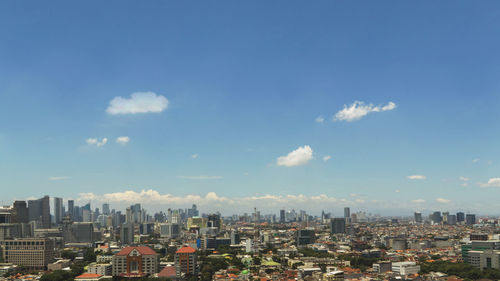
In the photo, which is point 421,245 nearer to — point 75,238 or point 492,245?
point 492,245

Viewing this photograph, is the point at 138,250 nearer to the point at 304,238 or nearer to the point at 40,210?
the point at 304,238

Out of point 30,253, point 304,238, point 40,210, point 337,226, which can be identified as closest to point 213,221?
point 337,226

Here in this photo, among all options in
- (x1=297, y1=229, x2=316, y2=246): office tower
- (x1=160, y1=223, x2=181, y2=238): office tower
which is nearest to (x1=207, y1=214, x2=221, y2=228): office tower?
(x1=160, y1=223, x2=181, y2=238): office tower

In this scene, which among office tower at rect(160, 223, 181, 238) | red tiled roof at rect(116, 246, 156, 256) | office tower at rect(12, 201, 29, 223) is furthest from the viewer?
office tower at rect(160, 223, 181, 238)

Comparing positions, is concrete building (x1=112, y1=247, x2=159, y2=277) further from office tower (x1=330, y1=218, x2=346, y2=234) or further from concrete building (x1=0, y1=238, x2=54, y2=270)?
office tower (x1=330, y1=218, x2=346, y2=234)

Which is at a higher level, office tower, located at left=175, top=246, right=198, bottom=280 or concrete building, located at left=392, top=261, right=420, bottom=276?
office tower, located at left=175, top=246, right=198, bottom=280
